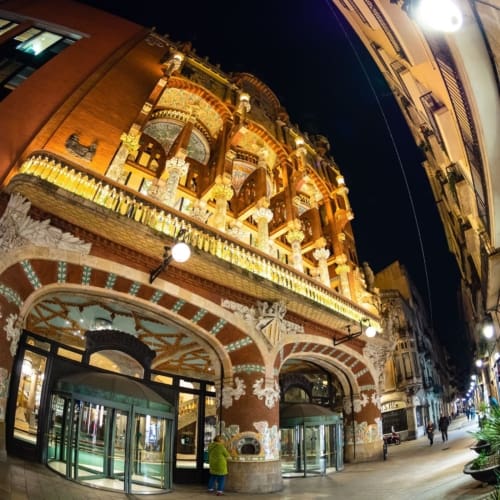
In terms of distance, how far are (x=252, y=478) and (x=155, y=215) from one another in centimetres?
831

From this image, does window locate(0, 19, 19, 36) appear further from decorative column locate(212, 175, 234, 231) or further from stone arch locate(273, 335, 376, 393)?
stone arch locate(273, 335, 376, 393)

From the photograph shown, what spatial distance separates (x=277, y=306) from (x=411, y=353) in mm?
26163

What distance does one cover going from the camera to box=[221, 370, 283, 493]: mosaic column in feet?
34.4

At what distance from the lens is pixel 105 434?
8.73m

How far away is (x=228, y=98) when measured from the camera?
18.5 m

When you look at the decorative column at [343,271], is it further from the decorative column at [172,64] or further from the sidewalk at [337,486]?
the decorative column at [172,64]

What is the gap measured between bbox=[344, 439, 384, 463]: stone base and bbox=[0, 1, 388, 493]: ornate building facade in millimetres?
69

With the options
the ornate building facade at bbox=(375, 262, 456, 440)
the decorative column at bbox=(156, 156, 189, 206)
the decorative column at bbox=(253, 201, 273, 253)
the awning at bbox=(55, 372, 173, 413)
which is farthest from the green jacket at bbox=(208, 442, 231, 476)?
the ornate building facade at bbox=(375, 262, 456, 440)

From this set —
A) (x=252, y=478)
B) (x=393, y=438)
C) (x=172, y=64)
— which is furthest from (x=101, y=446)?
(x=393, y=438)

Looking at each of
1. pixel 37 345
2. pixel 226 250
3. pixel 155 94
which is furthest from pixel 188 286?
pixel 155 94

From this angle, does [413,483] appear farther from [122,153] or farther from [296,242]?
[122,153]

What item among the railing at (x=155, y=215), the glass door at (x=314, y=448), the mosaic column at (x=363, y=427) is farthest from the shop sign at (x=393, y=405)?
the railing at (x=155, y=215)

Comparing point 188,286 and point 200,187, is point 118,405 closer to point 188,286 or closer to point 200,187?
point 188,286

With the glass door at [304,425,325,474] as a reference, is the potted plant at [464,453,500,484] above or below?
above
